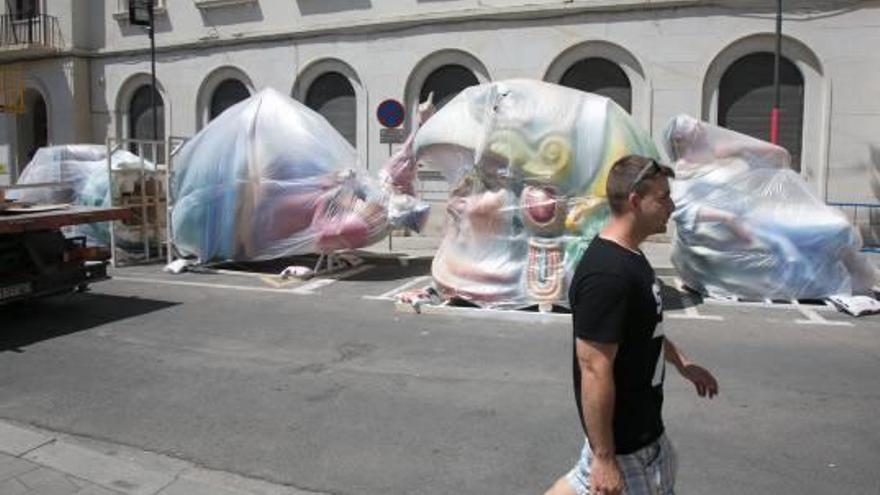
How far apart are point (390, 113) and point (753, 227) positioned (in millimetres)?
7365

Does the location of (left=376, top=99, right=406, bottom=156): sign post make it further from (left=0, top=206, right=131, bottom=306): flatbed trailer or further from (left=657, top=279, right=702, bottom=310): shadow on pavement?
(left=0, top=206, right=131, bottom=306): flatbed trailer

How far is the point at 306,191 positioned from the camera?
11.2 m

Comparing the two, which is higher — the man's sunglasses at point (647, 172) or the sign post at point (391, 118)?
the sign post at point (391, 118)

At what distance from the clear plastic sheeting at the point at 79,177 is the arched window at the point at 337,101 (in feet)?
18.0

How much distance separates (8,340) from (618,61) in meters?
11.8

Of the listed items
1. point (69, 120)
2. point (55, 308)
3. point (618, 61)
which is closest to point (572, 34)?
point (618, 61)

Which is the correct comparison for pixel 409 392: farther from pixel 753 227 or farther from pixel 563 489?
pixel 753 227

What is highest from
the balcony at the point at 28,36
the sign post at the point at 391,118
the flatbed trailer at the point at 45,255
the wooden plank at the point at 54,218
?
the balcony at the point at 28,36

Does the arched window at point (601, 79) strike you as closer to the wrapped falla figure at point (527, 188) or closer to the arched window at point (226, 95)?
the wrapped falla figure at point (527, 188)

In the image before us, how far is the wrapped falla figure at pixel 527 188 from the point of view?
8766 mm

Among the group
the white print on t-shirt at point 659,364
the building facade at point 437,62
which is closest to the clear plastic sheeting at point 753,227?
the building facade at point 437,62

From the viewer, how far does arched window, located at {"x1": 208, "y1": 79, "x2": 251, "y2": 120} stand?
66.4 feet

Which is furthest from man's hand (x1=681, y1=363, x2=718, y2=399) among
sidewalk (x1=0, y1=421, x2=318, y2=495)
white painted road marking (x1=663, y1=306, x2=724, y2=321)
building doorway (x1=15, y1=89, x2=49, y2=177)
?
building doorway (x1=15, y1=89, x2=49, y2=177)

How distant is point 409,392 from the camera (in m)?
6.02
